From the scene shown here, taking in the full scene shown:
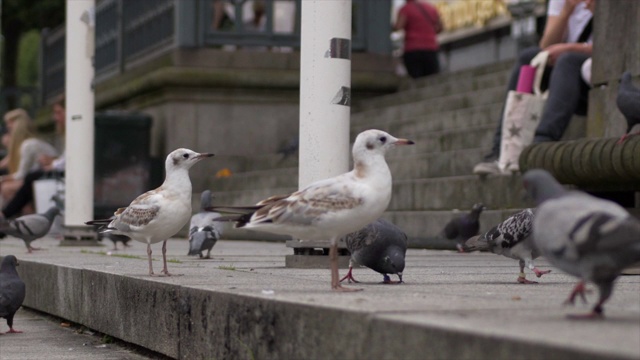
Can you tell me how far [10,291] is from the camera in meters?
8.70

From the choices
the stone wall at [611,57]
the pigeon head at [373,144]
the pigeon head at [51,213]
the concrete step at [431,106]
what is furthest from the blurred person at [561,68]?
the pigeon head at [373,144]

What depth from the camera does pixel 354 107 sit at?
61.8 ft

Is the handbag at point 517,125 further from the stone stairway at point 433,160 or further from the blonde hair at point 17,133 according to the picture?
the blonde hair at point 17,133

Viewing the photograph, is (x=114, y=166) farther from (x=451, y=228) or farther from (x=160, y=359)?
(x=160, y=359)

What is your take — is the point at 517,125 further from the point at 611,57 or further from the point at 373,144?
the point at 373,144

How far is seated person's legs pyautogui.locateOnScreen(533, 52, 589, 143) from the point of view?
37.8ft

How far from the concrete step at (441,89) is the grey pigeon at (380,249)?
8.73 m

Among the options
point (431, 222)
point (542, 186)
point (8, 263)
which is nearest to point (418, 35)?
point (431, 222)

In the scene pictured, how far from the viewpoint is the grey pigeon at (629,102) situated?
949 centimetres

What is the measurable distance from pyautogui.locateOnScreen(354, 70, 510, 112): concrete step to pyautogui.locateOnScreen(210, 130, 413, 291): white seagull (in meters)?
9.93

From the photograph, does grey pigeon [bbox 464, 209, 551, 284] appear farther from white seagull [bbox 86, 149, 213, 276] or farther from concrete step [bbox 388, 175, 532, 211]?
concrete step [bbox 388, 175, 532, 211]

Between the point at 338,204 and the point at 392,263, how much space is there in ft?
3.96

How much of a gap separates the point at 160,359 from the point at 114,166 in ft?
38.0

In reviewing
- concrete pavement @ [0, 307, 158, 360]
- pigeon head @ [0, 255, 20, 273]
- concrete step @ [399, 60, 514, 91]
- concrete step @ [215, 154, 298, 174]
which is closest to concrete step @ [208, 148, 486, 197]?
concrete step @ [215, 154, 298, 174]
